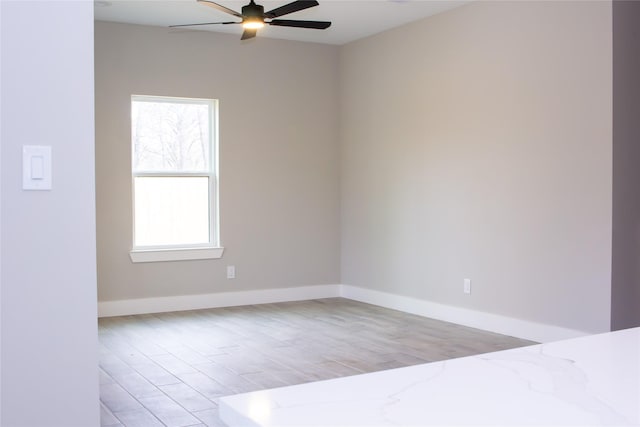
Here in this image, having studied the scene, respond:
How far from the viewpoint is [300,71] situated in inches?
283

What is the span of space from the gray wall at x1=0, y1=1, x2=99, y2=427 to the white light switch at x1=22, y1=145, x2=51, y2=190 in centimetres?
1

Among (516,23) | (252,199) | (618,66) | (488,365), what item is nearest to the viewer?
(488,365)

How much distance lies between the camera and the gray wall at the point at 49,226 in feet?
5.74

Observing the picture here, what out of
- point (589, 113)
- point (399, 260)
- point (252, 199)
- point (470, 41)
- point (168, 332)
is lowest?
point (168, 332)

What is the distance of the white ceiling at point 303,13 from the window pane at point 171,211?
149cm

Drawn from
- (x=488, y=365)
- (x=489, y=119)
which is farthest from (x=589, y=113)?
(x=488, y=365)

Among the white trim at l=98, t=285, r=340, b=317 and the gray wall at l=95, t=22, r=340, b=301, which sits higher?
the gray wall at l=95, t=22, r=340, b=301

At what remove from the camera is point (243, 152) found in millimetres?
6883

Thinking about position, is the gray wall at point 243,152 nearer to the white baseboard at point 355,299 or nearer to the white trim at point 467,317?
the white baseboard at point 355,299

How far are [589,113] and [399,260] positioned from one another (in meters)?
2.46

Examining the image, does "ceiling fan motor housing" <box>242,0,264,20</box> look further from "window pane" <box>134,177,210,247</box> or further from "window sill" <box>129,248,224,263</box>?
"window sill" <box>129,248,224,263</box>

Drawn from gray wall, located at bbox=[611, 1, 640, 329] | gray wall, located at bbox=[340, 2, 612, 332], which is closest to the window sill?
gray wall, located at bbox=[340, 2, 612, 332]

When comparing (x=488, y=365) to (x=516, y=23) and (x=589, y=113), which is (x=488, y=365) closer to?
(x=589, y=113)

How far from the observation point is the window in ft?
21.3
